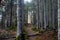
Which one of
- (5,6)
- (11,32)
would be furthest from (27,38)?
(5,6)

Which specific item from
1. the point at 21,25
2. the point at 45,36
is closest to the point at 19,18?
the point at 21,25

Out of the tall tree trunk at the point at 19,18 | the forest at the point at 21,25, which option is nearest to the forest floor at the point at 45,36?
the forest at the point at 21,25

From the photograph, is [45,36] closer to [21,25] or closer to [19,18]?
[21,25]

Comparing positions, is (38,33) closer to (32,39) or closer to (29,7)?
(32,39)

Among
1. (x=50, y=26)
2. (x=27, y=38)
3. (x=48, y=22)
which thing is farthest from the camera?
(x=48, y=22)

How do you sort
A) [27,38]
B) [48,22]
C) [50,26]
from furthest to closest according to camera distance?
[48,22], [50,26], [27,38]

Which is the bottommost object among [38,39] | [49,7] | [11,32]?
[38,39]

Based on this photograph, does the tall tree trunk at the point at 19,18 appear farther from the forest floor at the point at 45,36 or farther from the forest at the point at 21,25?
the forest floor at the point at 45,36

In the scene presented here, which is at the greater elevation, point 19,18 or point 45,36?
point 19,18

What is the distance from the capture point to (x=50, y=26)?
9.09 ft

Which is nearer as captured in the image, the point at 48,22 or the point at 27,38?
the point at 27,38

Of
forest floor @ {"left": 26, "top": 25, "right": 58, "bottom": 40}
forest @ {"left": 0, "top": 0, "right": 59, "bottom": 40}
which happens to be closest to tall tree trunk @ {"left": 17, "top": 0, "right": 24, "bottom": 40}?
forest @ {"left": 0, "top": 0, "right": 59, "bottom": 40}

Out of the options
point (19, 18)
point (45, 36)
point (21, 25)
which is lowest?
point (45, 36)

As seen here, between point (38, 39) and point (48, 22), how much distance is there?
22.6 inches
